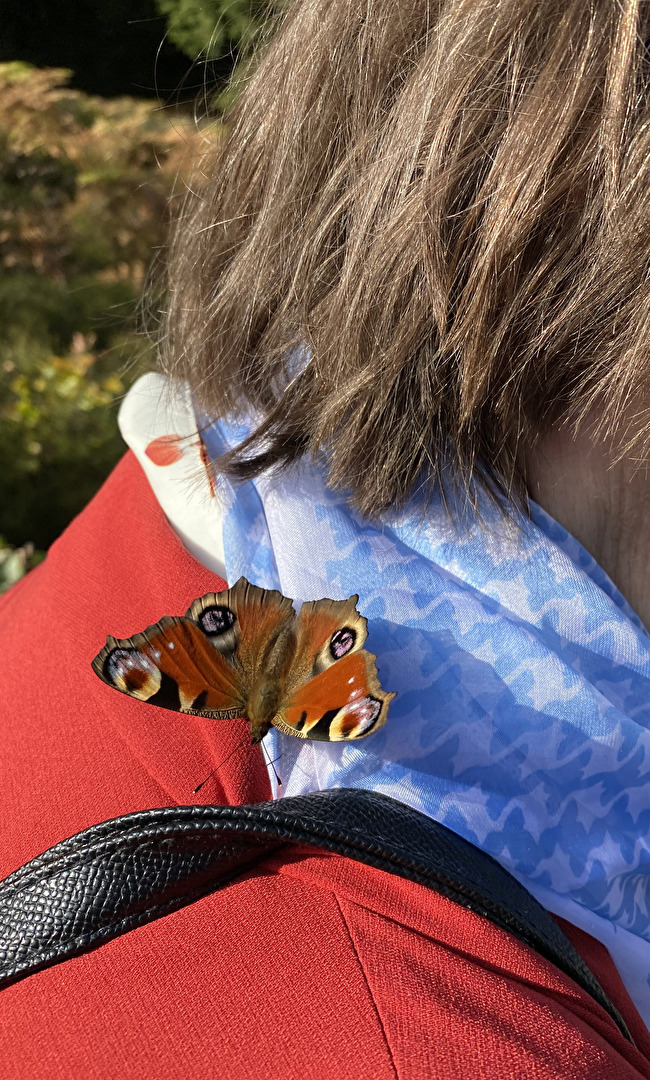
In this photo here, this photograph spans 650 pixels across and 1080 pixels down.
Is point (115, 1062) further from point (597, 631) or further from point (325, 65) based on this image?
point (325, 65)

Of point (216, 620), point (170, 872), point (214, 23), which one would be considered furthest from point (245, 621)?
point (214, 23)

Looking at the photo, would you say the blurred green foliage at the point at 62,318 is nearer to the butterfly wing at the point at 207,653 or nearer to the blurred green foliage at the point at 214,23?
the blurred green foliage at the point at 214,23

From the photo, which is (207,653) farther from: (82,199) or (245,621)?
(82,199)

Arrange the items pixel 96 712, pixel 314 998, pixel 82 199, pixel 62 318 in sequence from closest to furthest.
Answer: pixel 314 998
pixel 96 712
pixel 82 199
pixel 62 318

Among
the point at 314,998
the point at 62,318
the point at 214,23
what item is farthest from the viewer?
the point at 62,318

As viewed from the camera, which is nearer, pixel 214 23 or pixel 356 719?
pixel 356 719

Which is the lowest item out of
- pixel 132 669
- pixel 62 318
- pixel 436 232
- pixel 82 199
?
pixel 62 318

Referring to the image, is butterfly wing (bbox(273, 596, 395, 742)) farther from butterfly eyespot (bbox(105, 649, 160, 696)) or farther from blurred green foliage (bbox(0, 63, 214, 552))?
blurred green foliage (bbox(0, 63, 214, 552))

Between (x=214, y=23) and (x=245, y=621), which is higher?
(x=214, y=23)
